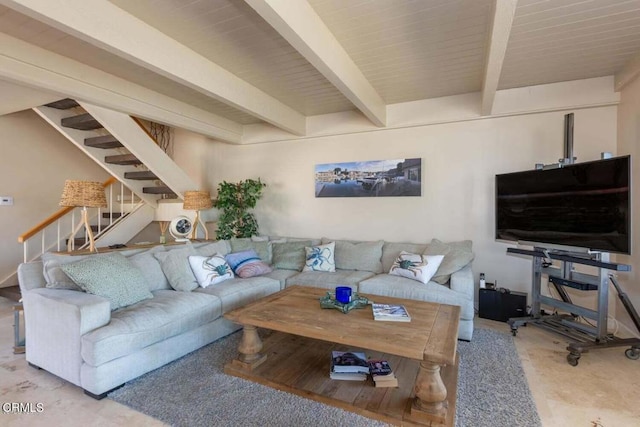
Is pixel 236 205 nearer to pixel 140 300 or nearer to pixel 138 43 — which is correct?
pixel 140 300

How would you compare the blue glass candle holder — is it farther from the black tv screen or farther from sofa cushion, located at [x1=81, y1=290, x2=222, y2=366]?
the black tv screen

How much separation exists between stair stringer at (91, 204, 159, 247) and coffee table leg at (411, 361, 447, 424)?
4.31 metres

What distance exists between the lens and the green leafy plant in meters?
4.41

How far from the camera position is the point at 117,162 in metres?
4.09

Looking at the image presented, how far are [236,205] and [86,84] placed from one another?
2.16 m

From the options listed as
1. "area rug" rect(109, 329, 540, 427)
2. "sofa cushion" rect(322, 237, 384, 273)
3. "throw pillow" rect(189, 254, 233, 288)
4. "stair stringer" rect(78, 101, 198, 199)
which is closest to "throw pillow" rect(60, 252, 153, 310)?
"throw pillow" rect(189, 254, 233, 288)

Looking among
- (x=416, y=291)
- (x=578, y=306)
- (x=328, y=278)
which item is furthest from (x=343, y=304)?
(x=578, y=306)

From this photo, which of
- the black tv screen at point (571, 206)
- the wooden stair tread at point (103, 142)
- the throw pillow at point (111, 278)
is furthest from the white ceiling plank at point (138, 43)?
the black tv screen at point (571, 206)

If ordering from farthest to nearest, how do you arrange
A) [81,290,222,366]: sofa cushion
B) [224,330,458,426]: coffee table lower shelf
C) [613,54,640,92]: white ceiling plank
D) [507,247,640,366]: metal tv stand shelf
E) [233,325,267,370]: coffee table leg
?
[613,54,640,92]: white ceiling plank < [507,247,640,366]: metal tv stand shelf < [233,325,267,370]: coffee table leg < [81,290,222,366]: sofa cushion < [224,330,458,426]: coffee table lower shelf

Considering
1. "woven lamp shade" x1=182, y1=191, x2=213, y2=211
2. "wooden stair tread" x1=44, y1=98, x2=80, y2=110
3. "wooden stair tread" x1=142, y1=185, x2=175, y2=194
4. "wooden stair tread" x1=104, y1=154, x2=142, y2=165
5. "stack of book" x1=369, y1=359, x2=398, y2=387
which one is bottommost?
"stack of book" x1=369, y1=359, x2=398, y2=387

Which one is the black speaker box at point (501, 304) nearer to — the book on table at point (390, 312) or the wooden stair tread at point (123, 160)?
the book on table at point (390, 312)

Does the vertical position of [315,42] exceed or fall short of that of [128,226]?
it exceeds it

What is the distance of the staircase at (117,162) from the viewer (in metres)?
3.43

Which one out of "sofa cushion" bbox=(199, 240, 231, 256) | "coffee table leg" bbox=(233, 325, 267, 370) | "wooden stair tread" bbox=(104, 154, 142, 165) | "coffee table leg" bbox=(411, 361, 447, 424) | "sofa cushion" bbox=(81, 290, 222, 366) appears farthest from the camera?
"wooden stair tread" bbox=(104, 154, 142, 165)
